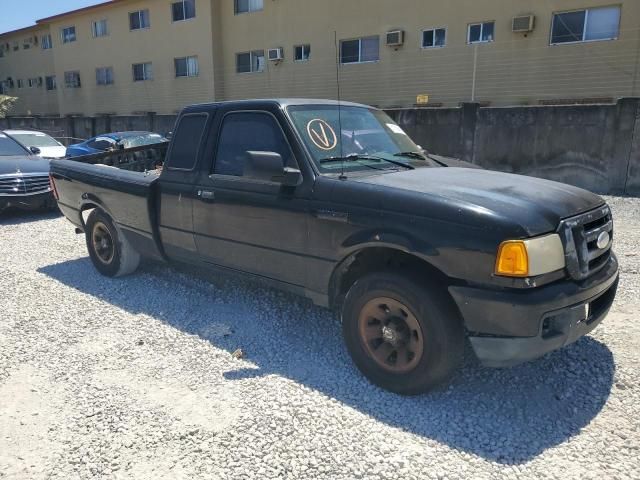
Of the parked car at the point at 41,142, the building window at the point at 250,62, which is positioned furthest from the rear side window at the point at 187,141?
the building window at the point at 250,62

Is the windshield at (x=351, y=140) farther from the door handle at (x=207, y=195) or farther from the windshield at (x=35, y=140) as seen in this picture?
the windshield at (x=35, y=140)

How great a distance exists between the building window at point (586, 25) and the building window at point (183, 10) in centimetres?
1666

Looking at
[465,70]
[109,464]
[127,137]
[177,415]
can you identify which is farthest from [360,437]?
[465,70]

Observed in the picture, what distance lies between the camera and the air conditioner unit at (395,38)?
18.0 m

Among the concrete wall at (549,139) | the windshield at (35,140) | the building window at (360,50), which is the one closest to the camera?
the concrete wall at (549,139)

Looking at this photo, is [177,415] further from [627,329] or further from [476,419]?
[627,329]

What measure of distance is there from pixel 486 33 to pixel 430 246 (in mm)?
16016

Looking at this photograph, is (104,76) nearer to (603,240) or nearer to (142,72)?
(142,72)

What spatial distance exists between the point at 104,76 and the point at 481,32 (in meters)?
22.5

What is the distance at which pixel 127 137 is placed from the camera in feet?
49.2

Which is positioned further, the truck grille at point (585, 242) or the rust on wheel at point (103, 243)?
the rust on wheel at point (103, 243)

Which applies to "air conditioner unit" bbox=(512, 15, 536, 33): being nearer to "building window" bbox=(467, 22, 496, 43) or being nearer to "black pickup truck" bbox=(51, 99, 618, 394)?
"building window" bbox=(467, 22, 496, 43)

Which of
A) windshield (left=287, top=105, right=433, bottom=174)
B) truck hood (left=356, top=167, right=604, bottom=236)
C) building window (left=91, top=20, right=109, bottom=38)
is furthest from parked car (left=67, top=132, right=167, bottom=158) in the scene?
building window (left=91, top=20, right=109, bottom=38)

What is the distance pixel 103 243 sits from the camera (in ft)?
18.8
